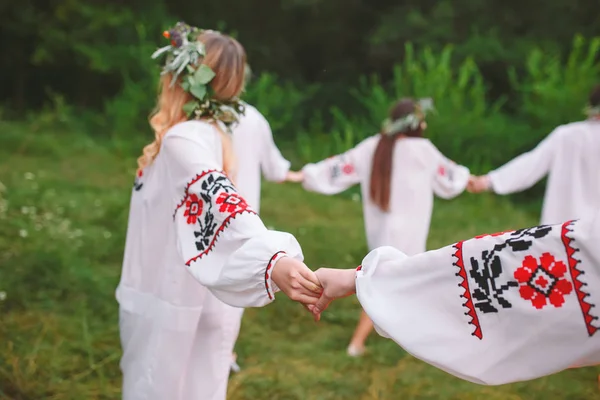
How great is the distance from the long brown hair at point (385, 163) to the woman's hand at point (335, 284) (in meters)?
2.87

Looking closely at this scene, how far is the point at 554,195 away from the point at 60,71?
13.0 metres

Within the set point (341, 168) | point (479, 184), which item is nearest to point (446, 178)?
point (479, 184)

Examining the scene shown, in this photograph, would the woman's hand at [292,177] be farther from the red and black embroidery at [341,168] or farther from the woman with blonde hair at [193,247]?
the woman with blonde hair at [193,247]

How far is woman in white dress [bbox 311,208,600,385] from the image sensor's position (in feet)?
5.58

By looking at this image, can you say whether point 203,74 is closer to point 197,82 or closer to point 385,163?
point 197,82

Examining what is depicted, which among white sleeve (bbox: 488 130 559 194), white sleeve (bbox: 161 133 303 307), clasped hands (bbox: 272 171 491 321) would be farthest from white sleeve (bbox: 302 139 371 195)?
clasped hands (bbox: 272 171 491 321)

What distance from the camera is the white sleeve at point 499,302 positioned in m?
Result: 1.70

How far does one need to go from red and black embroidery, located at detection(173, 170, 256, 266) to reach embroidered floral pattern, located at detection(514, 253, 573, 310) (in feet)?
2.84

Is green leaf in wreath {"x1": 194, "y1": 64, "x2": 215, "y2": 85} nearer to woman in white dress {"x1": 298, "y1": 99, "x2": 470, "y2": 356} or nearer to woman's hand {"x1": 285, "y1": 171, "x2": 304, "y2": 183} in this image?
woman's hand {"x1": 285, "y1": 171, "x2": 304, "y2": 183}

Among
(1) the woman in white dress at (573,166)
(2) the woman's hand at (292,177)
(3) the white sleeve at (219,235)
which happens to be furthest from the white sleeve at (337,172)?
(3) the white sleeve at (219,235)

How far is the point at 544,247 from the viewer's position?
1751 mm

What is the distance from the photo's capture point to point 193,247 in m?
2.35

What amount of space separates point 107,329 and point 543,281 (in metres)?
3.47

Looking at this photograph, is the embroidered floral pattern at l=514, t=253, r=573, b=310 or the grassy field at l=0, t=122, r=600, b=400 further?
the grassy field at l=0, t=122, r=600, b=400
